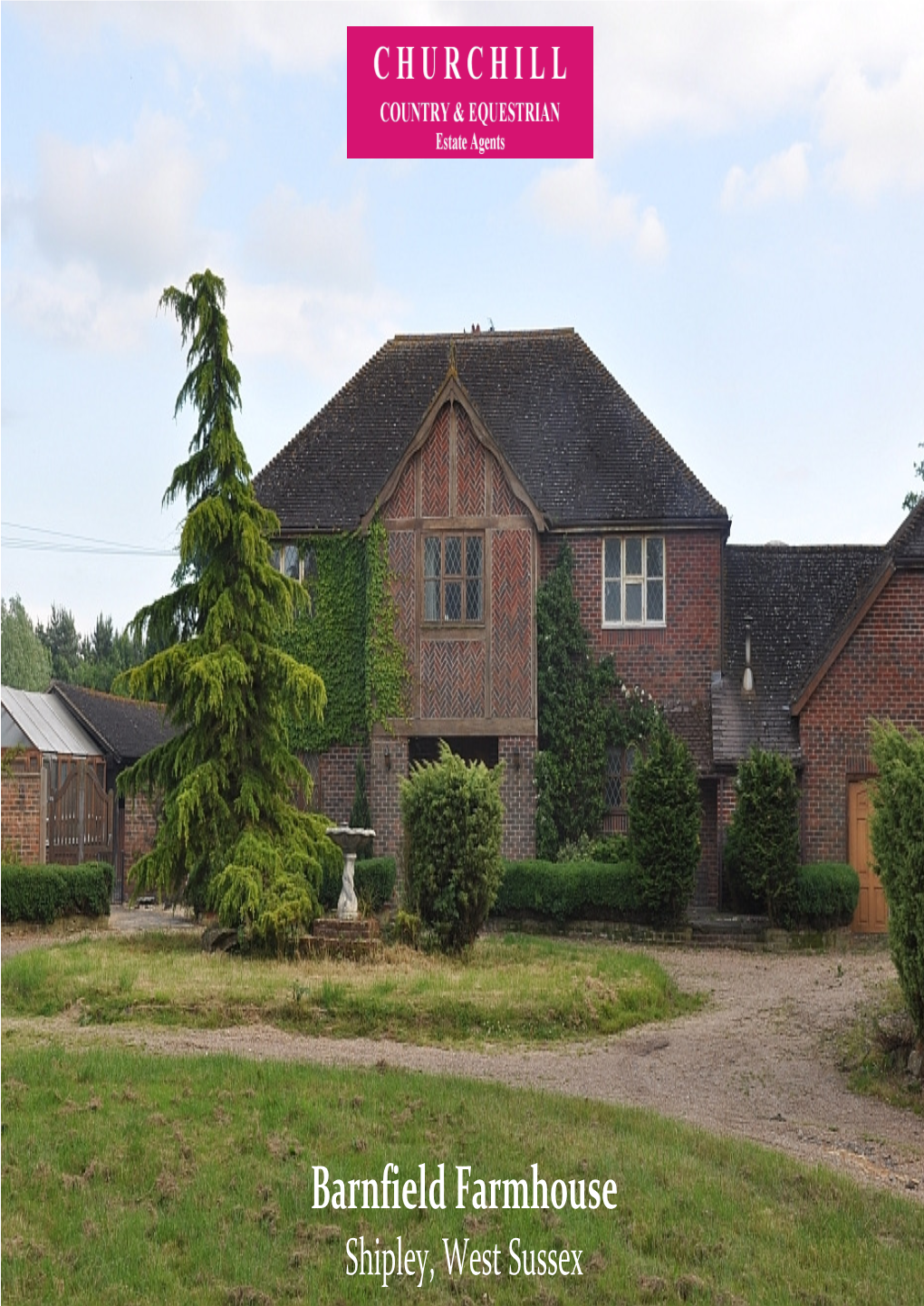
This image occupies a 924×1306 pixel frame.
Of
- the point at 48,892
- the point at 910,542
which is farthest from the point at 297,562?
the point at 910,542

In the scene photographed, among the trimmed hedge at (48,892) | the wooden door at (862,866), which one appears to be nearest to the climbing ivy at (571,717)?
the wooden door at (862,866)

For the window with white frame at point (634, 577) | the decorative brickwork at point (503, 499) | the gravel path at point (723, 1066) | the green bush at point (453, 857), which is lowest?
the gravel path at point (723, 1066)

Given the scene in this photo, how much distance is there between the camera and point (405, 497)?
25.8 m

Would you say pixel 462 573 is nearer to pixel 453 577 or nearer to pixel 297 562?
pixel 453 577

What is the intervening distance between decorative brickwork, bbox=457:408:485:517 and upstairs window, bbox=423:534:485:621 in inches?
22.8

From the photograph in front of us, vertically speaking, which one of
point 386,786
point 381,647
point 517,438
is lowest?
point 386,786

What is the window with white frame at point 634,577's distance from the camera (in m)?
25.8

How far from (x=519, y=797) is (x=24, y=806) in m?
8.96

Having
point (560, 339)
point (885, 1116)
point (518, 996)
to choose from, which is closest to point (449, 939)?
point (518, 996)

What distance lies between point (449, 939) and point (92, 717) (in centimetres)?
1469

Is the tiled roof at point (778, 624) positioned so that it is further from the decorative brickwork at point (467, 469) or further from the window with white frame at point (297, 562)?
the window with white frame at point (297, 562)

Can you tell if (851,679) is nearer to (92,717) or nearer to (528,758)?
(528,758)

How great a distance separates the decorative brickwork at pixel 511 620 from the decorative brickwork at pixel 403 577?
1.55m

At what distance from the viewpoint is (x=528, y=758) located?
25172mm
